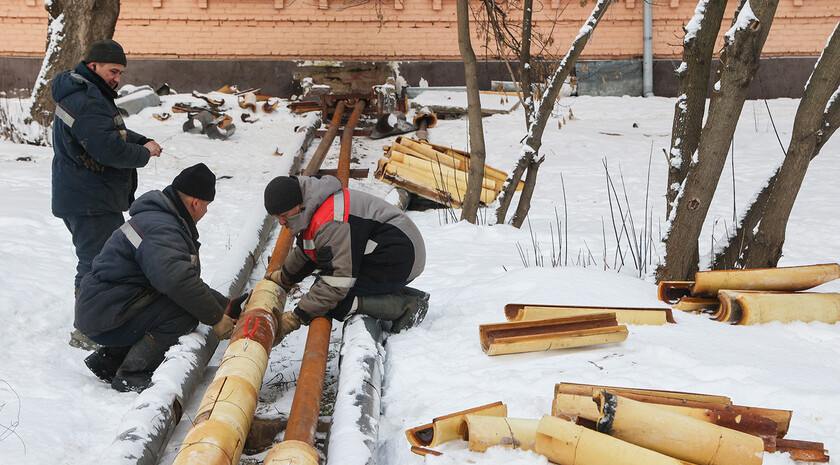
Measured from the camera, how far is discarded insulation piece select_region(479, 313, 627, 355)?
382cm

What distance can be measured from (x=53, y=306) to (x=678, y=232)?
3823 millimetres

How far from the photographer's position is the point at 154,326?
422cm

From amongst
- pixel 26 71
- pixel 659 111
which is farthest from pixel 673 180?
pixel 26 71

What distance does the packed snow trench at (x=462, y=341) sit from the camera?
3.34 metres

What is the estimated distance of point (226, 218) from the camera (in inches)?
304

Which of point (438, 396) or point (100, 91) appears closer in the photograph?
point (438, 396)

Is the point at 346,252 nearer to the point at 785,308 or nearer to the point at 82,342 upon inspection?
the point at 82,342

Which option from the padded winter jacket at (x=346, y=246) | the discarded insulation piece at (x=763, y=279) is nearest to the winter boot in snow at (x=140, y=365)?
the padded winter jacket at (x=346, y=246)

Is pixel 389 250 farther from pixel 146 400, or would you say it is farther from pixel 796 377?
pixel 796 377

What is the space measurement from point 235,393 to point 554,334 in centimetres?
145

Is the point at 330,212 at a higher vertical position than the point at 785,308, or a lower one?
higher

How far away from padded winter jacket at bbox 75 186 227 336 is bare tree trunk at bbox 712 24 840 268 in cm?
328

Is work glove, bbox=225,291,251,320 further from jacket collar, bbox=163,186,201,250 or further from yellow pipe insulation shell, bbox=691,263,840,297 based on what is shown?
yellow pipe insulation shell, bbox=691,263,840,297

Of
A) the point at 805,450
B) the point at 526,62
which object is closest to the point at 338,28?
the point at 526,62
